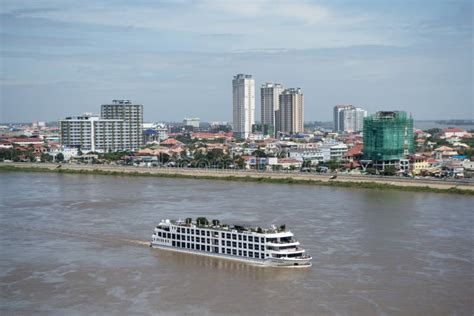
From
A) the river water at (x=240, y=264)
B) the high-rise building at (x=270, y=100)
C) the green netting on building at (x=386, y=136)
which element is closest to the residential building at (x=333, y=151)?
the green netting on building at (x=386, y=136)

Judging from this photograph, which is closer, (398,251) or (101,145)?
(398,251)

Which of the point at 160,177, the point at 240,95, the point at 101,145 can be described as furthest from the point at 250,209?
the point at 240,95

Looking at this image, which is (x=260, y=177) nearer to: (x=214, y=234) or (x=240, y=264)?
(x=214, y=234)

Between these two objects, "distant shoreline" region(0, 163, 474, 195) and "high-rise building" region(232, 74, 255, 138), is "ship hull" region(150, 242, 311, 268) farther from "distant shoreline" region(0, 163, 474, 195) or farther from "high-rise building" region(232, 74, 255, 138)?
"high-rise building" region(232, 74, 255, 138)

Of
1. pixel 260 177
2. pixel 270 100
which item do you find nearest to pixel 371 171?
pixel 260 177

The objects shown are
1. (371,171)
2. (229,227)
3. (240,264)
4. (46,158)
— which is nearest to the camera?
(240,264)

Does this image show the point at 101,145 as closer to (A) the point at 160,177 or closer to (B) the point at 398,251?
(A) the point at 160,177
